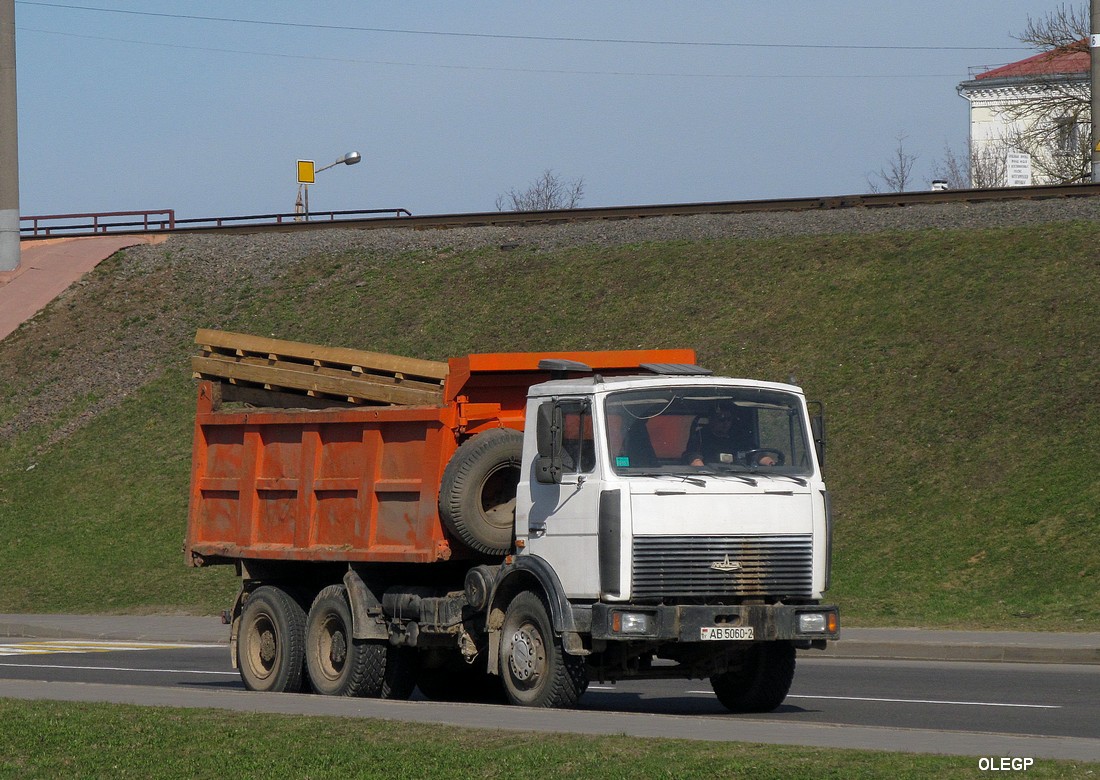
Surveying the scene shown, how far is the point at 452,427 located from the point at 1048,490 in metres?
13.0

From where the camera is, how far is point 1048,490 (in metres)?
23.2

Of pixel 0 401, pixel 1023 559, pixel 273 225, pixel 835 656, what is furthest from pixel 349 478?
pixel 273 225

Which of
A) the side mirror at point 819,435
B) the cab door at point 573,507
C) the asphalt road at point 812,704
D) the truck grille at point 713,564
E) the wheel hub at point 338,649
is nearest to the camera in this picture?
the asphalt road at point 812,704

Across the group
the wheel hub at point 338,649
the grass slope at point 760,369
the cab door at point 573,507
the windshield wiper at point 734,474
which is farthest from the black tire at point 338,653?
the grass slope at point 760,369

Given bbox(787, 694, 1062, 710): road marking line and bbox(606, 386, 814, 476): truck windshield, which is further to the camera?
bbox(787, 694, 1062, 710): road marking line

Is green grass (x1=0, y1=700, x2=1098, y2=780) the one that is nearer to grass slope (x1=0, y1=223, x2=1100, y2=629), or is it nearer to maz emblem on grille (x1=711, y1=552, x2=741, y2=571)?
maz emblem on grille (x1=711, y1=552, x2=741, y2=571)

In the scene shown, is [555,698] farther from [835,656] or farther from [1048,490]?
[1048,490]

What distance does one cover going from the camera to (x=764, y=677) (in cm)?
1296

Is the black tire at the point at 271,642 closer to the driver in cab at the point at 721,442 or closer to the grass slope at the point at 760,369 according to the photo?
the driver in cab at the point at 721,442

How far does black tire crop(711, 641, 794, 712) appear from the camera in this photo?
42.3ft

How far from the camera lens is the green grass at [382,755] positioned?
8242 mm

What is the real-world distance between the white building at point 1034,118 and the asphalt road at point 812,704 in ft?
91.1

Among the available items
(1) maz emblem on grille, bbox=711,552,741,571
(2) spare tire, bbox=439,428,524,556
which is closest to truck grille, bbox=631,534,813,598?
(1) maz emblem on grille, bbox=711,552,741,571

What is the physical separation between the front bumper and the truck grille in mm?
138
